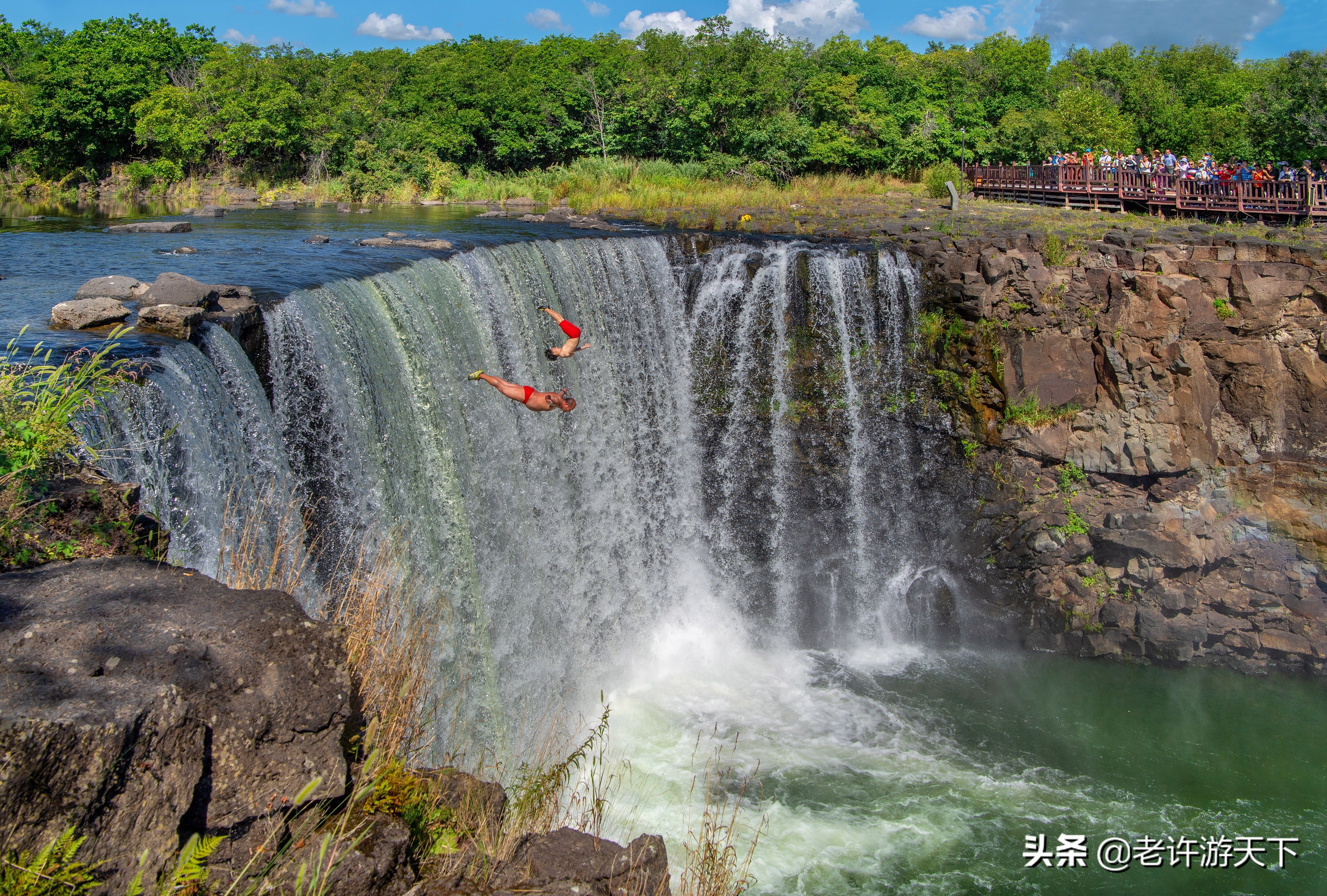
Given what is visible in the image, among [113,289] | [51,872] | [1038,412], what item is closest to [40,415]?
[51,872]

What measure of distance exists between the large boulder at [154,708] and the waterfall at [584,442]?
2.39 metres

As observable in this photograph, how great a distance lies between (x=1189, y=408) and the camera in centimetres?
1237

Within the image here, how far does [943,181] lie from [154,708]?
22024 mm

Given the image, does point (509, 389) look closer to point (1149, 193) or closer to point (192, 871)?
point (192, 871)

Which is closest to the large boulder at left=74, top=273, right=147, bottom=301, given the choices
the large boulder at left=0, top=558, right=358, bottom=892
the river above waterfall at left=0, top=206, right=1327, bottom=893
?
the river above waterfall at left=0, top=206, right=1327, bottom=893

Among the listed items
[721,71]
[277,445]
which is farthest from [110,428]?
[721,71]

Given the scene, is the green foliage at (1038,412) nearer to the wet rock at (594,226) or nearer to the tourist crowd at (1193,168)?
the tourist crowd at (1193,168)

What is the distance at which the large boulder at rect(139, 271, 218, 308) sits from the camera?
8.66m

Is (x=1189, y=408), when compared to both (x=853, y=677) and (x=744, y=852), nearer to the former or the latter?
(x=853, y=677)

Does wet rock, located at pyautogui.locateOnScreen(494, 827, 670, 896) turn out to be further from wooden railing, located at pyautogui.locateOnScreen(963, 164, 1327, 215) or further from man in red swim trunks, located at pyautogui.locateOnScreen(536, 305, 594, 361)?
wooden railing, located at pyautogui.locateOnScreen(963, 164, 1327, 215)

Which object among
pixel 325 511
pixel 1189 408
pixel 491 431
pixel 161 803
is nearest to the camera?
pixel 161 803

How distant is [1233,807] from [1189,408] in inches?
228

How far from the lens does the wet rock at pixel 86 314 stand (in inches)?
334

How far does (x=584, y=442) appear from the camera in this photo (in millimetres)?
11625
